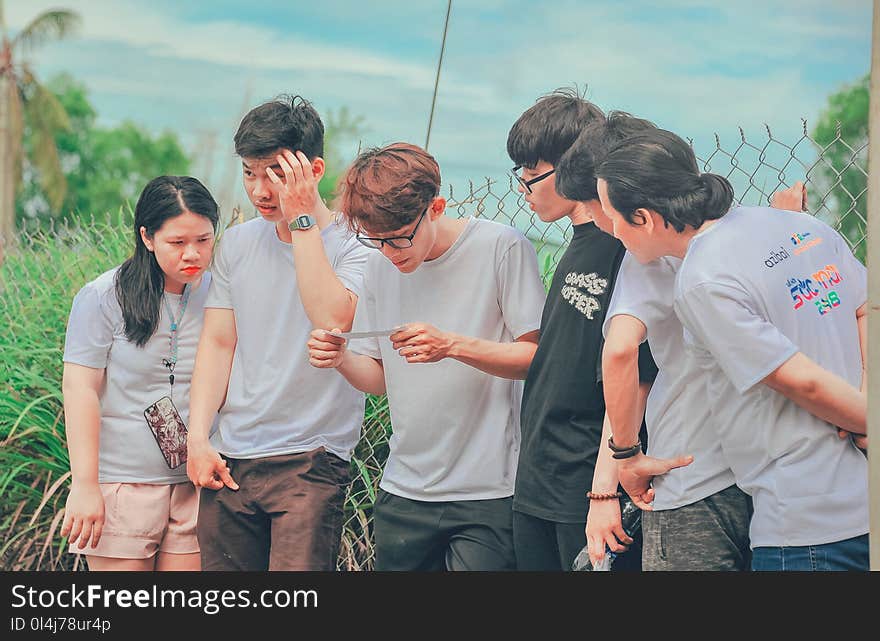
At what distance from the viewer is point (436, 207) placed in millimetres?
3045

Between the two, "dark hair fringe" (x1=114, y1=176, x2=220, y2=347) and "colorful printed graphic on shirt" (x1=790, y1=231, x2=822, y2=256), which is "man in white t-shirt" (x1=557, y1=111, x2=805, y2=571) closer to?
"colorful printed graphic on shirt" (x1=790, y1=231, x2=822, y2=256)

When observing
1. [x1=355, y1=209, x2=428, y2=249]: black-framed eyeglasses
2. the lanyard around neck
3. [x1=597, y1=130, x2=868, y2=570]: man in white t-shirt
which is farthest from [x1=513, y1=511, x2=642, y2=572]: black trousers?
the lanyard around neck

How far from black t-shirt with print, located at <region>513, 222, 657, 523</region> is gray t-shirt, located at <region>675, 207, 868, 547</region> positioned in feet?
1.36

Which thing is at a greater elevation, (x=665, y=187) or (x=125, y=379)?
(x=665, y=187)

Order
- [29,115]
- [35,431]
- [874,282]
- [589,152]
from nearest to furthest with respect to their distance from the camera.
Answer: [874,282]
[589,152]
[35,431]
[29,115]

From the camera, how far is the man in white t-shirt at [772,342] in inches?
91.6

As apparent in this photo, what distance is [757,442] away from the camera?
2.43 m

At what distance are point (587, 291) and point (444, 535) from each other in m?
0.78

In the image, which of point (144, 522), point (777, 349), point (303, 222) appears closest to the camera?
point (777, 349)

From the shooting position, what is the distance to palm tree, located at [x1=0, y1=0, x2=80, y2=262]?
27406 millimetres

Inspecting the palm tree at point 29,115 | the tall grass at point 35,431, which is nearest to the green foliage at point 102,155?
the palm tree at point 29,115

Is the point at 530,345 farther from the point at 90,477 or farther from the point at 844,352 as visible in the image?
the point at 90,477

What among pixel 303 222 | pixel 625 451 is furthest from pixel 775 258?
pixel 303 222

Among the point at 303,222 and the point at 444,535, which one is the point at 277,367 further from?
the point at 444,535
